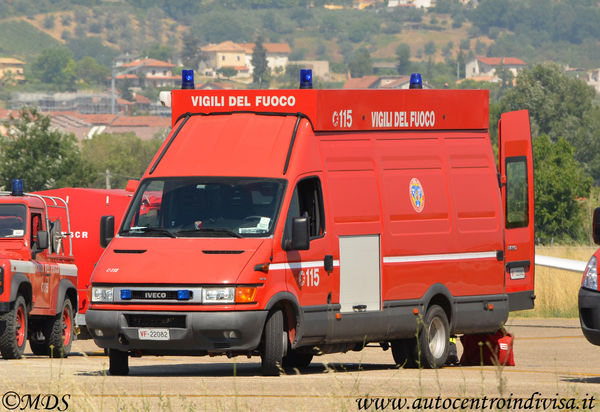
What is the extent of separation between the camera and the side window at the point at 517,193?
18.9 metres

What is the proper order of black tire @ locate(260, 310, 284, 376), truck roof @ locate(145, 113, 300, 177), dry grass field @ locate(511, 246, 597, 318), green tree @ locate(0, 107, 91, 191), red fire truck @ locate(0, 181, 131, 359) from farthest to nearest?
green tree @ locate(0, 107, 91, 191), dry grass field @ locate(511, 246, 597, 318), red fire truck @ locate(0, 181, 131, 359), truck roof @ locate(145, 113, 300, 177), black tire @ locate(260, 310, 284, 376)

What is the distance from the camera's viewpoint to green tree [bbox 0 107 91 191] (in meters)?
91.8

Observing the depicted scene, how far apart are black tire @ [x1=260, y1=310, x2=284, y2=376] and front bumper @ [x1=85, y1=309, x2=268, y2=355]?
180 millimetres

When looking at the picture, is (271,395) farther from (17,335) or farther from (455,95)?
(17,335)

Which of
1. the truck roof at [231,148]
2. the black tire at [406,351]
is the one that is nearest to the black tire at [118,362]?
the truck roof at [231,148]

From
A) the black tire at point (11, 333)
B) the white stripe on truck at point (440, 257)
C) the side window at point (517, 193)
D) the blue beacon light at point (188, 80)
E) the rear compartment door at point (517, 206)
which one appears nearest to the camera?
the white stripe on truck at point (440, 257)

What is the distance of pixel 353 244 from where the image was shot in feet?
53.1

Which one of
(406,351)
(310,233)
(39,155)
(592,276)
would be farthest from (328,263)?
(39,155)

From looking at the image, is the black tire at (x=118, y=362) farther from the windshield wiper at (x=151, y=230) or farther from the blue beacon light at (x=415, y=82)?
the blue beacon light at (x=415, y=82)

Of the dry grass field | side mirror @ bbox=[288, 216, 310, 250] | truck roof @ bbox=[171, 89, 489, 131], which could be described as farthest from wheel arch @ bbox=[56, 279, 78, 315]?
the dry grass field

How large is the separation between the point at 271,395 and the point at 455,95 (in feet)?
21.2

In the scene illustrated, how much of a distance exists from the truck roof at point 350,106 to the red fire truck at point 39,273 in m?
4.61

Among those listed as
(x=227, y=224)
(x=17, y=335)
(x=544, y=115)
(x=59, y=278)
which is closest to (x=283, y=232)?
(x=227, y=224)

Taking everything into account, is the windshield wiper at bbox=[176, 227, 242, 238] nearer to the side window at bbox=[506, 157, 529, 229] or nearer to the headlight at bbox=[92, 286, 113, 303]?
the headlight at bbox=[92, 286, 113, 303]
